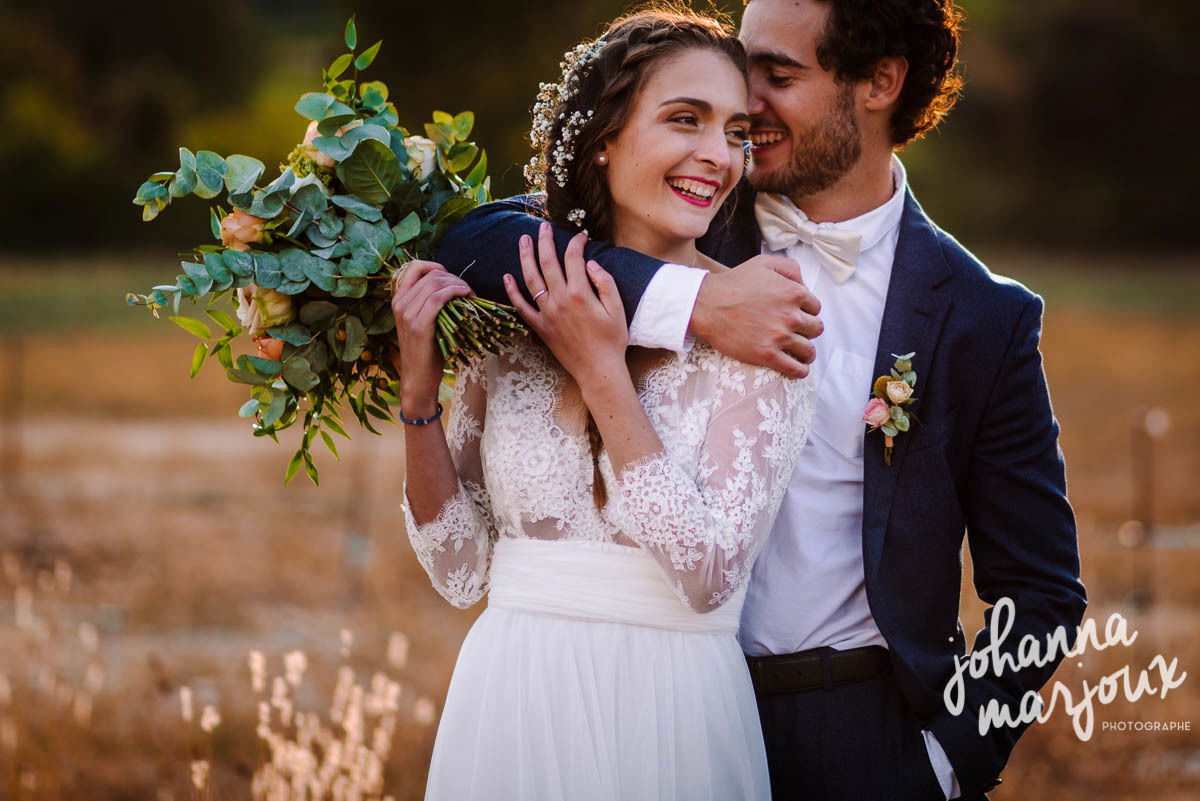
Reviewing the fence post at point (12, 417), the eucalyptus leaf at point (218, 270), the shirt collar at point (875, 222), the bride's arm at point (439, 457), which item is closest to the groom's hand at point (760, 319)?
the bride's arm at point (439, 457)

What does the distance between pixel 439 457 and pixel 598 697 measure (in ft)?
2.01

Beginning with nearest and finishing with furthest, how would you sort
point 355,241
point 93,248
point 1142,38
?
point 355,241, point 93,248, point 1142,38

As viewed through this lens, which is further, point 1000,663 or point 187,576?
point 187,576

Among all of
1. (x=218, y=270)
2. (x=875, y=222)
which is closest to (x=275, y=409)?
(x=218, y=270)

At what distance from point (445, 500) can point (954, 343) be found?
1.26 metres

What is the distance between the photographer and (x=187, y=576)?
9188 mm

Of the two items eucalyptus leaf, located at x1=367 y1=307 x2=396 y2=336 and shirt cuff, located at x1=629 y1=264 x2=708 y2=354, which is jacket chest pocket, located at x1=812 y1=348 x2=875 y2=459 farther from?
eucalyptus leaf, located at x1=367 y1=307 x2=396 y2=336

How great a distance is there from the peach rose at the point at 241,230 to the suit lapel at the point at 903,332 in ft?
4.79

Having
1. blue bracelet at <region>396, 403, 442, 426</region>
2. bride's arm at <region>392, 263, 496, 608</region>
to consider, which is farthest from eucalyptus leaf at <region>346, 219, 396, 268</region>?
blue bracelet at <region>396, 403, 442, 426</region>

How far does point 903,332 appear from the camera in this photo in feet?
10.7

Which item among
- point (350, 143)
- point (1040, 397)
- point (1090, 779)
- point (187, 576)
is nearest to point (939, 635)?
point (1040, 397)

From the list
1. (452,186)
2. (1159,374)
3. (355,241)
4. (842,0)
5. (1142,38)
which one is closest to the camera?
→ (355,241)

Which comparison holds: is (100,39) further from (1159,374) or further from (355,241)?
(355,241)

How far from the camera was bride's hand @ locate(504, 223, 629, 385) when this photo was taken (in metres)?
2.80
